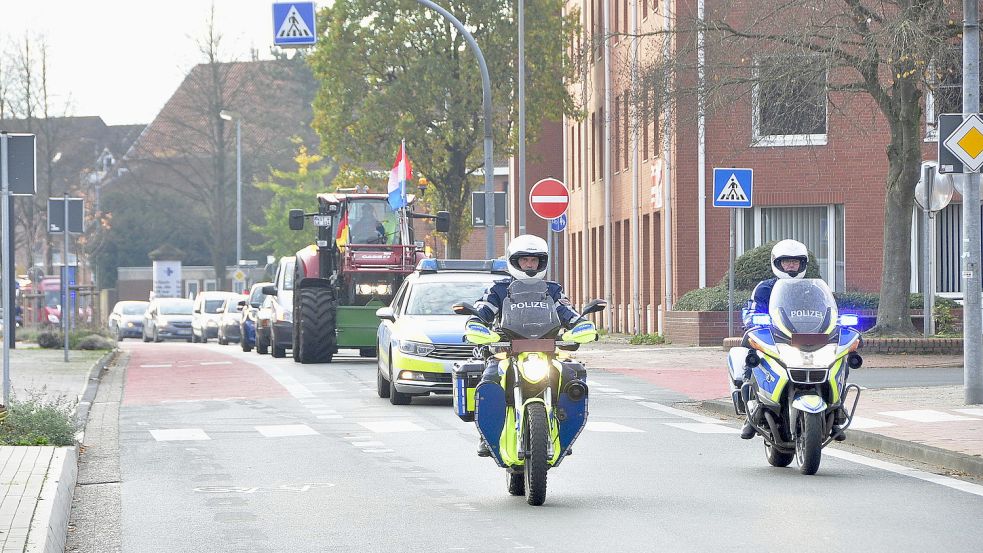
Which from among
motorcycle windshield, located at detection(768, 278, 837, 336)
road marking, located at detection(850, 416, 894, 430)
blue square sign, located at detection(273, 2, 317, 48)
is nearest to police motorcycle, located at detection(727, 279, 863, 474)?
motorcycle windshield, located at detection(768, 278, 837, 336)

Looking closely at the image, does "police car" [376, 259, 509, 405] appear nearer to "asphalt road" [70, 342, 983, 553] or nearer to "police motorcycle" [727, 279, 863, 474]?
"asphalt road" [70, 342, 983, 553]

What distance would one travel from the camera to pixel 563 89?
1895 inches

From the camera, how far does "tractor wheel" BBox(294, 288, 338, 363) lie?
2883 cm

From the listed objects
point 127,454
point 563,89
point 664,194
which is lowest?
point 127,454

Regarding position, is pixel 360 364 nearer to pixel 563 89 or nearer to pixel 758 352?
pixel 758 352

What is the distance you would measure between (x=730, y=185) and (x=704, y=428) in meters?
10.2

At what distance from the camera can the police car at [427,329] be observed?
62.3 feet

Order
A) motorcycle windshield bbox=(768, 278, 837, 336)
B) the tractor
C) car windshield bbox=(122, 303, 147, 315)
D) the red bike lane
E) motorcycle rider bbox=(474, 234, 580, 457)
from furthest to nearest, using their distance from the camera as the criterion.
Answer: car windshield bbox=(122, 303, 147, 315)
the tractor
the red bike lane
motorcycle windshield bbox=(768, 278, 837, 336)
motorcycle rider bbox=(474, 234, 580, 457)

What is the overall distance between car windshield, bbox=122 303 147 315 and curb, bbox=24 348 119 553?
5371 centimetres

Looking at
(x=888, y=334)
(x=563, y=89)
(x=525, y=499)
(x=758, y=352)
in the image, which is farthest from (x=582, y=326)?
(x=563, y=89)

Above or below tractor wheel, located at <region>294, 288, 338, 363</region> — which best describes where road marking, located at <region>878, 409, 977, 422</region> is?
below

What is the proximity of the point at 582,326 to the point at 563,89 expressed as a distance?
1482 inches

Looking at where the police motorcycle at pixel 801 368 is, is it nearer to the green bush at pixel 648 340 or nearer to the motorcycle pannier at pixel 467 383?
the motorcycle pannier at pixel 467 383

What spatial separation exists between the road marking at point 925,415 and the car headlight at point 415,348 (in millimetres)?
5044
